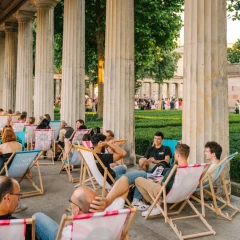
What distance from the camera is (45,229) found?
327cm

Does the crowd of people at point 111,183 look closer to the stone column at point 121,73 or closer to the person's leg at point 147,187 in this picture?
the person's leg at point 147,187

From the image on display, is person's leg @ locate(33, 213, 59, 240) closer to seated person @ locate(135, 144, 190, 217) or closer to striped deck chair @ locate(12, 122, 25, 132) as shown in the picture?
seated person @ locate(135, 144, 190, 217)

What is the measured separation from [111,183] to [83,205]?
273 centimetres

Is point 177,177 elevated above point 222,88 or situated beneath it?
situated beneath

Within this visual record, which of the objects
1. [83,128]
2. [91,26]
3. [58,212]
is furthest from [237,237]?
[91,26]

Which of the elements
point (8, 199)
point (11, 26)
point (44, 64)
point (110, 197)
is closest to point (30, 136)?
point (44, 64)

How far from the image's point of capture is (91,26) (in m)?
21.9

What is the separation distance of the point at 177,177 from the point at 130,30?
18.6 ft

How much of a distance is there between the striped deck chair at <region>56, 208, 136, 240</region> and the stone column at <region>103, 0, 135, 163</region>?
650cm

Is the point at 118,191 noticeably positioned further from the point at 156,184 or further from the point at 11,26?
the point at 11,26

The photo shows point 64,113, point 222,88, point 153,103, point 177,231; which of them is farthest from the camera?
point 153,103

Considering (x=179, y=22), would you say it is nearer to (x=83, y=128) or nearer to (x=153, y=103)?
(x=83, y=128)

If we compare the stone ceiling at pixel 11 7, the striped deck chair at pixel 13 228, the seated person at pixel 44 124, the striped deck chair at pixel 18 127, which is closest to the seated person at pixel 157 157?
the striped deck chair at pixel 13 228

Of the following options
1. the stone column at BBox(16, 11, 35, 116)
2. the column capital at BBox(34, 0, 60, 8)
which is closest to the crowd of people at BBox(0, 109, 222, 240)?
the column capital at BBox(34, 0, 60, 8)
